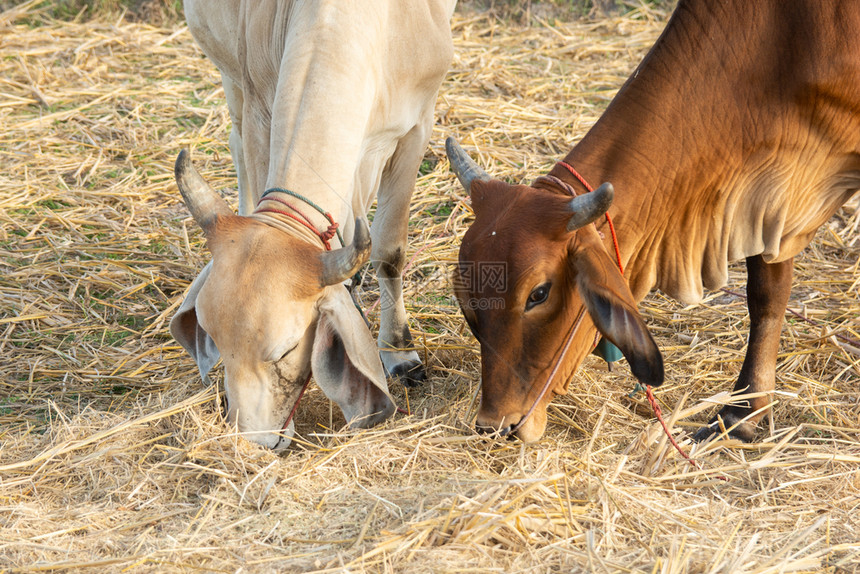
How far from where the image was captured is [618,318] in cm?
262

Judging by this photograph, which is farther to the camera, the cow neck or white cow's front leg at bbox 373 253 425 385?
white cow's front leg at bbox 373 253 425 385

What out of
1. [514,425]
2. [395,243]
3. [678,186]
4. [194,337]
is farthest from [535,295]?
[395,243]

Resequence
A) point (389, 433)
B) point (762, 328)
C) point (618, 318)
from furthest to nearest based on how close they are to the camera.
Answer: point (762, 328), point (389, 433), point (618, 318)

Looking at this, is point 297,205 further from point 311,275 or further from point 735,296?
point 735,296

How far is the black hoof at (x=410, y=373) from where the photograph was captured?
12.7 feet

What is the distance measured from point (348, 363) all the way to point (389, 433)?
0.31 m

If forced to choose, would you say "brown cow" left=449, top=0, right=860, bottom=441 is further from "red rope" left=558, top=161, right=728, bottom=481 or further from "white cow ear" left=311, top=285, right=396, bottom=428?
"white cow ear" left=311, top=285, right=396, bottom=428

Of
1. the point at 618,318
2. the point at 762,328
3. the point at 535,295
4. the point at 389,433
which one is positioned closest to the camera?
the point at 618,318

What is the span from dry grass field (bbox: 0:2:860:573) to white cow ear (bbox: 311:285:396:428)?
12 cm

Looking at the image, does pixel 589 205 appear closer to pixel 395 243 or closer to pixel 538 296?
pixel 538 296

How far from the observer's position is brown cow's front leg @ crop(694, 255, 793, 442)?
3.51 m

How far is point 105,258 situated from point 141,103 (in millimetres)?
2191

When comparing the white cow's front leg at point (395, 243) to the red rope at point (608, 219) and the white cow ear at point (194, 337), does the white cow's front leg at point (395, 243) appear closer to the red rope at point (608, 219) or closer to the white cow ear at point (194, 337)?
the white cow ear at point (194, 337)

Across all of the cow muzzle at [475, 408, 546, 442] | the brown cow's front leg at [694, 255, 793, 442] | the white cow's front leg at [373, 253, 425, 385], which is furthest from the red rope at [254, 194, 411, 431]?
the brown cow's front leg at [694, 255, 793, 442]
